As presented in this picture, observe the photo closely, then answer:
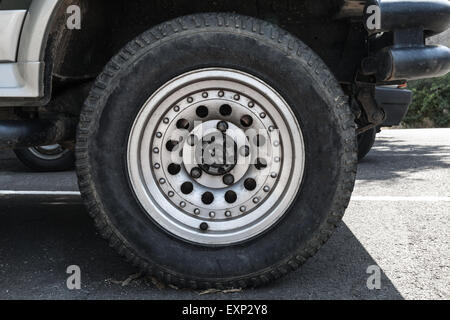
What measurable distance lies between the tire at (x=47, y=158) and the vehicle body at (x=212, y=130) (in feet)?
10.4

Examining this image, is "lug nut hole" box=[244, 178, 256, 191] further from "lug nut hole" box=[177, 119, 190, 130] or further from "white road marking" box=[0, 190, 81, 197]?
"white road marking" box=[0, 190, 81, 197]

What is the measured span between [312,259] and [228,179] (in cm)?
64

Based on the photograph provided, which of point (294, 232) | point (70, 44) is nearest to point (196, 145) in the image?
point (294, 232)

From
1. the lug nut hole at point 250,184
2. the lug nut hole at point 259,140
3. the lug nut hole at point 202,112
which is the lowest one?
the lug nut hole at point 250,184

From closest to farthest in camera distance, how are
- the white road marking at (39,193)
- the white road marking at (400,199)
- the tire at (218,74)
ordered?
1. the tire at (218,74)
2. the white road marking at (400,199)
3. the white road marking at (39,193)

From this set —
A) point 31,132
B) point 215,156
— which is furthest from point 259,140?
point 31,132

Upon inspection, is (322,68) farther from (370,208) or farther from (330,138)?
(370,208)

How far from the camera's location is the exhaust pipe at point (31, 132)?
2.27 m

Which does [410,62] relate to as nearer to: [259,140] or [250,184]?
[259,140]

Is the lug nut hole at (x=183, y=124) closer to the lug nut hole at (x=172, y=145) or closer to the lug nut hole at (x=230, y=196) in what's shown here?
the lug nut hole at (x=172, y=145)

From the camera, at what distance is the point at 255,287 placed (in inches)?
84.7

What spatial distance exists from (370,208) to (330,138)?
5.68 feet

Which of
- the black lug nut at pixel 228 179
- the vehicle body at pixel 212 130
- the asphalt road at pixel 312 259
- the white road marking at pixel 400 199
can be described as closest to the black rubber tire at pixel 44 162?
the asphalt road at pixel 312 259

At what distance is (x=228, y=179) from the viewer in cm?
225
